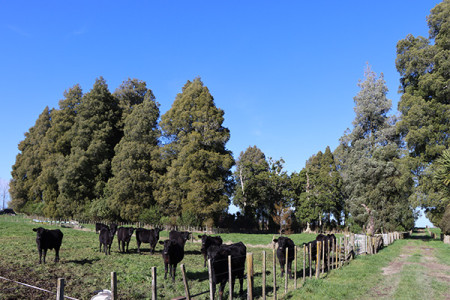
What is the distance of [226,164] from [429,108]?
2147 centimetres

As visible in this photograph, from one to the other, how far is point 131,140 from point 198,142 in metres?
11.3

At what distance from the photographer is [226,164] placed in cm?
3900

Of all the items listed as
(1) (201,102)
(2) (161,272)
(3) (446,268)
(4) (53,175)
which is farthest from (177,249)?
(4) (53,175)

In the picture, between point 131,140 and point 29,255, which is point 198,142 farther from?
point 29,255

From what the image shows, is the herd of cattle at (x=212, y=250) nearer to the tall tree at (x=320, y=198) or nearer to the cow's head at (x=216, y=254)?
the cow's head at (x=216, y=254)

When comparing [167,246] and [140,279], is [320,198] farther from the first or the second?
[140,279]

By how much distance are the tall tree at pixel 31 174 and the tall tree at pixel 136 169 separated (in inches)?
878

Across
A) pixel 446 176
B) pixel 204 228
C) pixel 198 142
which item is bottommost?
pixel 204 228

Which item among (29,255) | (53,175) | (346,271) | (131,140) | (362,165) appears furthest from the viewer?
(53,175)

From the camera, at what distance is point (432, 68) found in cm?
3328

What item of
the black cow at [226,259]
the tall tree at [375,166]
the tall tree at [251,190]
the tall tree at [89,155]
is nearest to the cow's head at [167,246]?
the black cow at [226,259]

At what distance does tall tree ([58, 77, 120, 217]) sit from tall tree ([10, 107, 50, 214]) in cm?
1326

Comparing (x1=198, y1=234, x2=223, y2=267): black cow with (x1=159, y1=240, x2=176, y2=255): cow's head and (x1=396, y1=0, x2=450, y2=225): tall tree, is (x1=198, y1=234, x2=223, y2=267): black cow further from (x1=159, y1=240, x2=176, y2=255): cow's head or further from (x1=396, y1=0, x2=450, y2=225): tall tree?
(x1=396, y1=0, x2=450, y2=225): tall tree

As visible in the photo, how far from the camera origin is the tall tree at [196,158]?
37.8 metres
